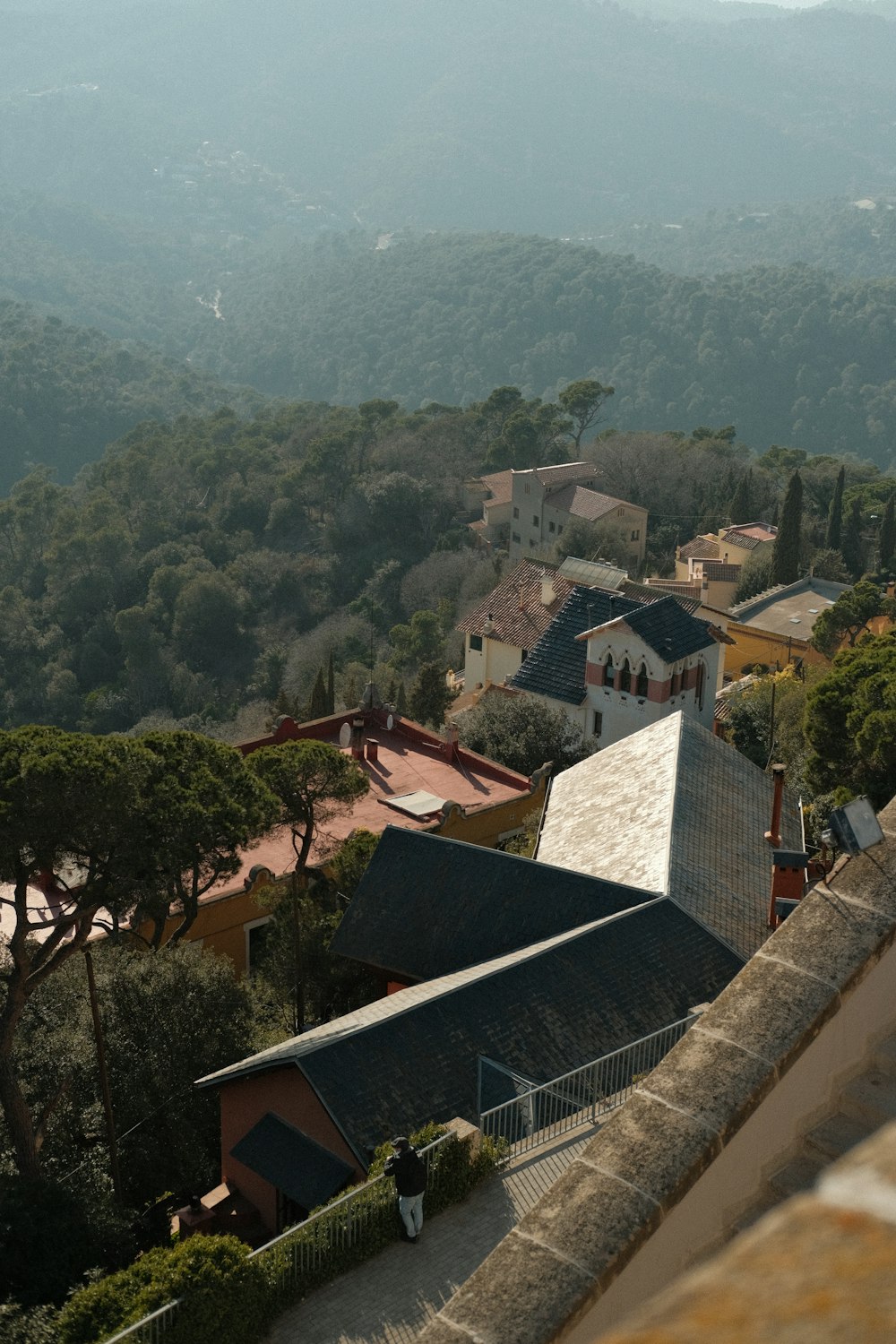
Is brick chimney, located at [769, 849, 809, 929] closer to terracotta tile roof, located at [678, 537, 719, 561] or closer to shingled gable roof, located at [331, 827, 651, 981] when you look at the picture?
shingled gable roof, located at [331, 827, 651, 981]

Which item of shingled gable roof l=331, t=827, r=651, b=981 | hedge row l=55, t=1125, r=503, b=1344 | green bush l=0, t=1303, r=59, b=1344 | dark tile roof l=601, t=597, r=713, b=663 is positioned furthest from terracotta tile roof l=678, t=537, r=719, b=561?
green bush l=0, t=1303, r=59, b=1344

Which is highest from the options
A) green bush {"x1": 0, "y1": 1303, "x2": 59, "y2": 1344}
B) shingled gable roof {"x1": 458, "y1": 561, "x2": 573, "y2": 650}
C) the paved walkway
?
the paved walkway

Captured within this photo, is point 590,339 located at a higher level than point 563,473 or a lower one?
lower

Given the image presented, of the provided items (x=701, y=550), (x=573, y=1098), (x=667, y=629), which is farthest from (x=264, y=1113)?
(x=701, y=550)

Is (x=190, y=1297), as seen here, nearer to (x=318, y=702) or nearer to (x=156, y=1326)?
(x=156, y=1326)

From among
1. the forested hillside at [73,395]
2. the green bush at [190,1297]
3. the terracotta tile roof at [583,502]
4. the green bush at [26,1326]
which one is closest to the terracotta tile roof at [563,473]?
the terracotta tile roof at [583,502]

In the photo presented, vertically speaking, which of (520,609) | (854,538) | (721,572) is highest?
(520,609)
